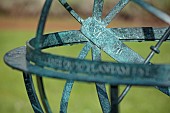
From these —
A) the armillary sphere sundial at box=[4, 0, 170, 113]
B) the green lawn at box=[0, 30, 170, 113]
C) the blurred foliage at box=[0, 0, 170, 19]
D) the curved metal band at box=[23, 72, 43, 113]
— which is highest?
the armillary sphere sundial at box=[4, 0, 170, 113]

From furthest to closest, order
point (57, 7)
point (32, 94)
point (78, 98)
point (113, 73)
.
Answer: point (57, 7), point (78, 98), point (32, 94), point (113, 73)

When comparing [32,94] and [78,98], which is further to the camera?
[78,98]

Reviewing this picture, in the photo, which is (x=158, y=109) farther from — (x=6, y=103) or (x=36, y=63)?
(x=36, y=63)

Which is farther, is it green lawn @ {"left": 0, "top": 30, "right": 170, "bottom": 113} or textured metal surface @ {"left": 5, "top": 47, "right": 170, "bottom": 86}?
green lawn @ {"left": 0, "top": 30, "right": 170, "bottom": 113}

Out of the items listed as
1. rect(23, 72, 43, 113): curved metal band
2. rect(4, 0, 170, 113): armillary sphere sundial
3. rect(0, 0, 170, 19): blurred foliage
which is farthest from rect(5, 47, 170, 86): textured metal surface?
rect(0, 0, 170, 19): blurred foliage

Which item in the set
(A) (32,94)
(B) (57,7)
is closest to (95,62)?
(A) (32,94)

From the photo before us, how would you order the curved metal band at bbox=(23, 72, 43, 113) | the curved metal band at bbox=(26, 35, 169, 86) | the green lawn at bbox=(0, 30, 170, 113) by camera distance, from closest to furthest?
1. the curved metal band at bbox=(26, 35, 169, 86)
2. the curved metal band at bbox=(23, 72, 43, 113)
3. the green lawn at bbox=(0, 30, 170, 113)

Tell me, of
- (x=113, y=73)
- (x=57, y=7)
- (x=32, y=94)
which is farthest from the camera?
(x=57, y=7)

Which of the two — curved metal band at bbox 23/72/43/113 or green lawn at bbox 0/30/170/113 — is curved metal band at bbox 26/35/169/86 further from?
green lawn at bbox 0/30/170/113

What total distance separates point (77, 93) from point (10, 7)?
4.88 metres

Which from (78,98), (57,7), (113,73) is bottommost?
(78,98)

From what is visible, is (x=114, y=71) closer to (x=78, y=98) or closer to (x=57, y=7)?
(x=78, y=98)

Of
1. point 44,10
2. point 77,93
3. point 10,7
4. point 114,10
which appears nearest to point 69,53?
point 77,93

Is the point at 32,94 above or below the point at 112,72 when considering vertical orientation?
below
